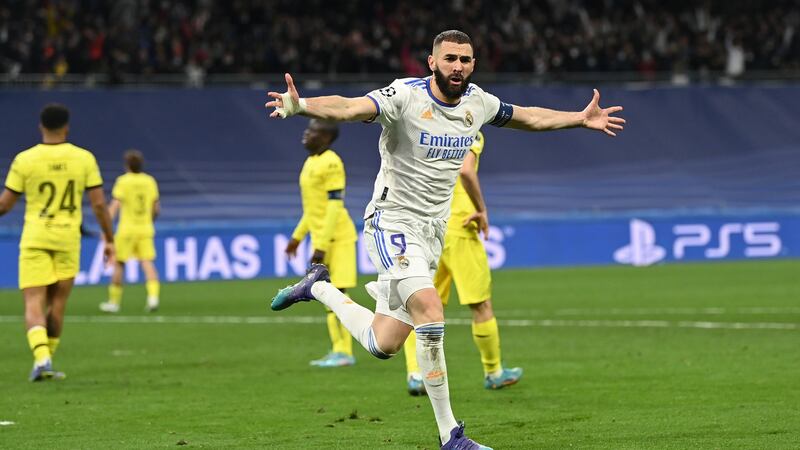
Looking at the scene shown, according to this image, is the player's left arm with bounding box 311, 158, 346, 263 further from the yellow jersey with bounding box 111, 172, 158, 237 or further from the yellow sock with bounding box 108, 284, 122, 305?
the yellow jersey with bounding box 111, 172, 158, 237

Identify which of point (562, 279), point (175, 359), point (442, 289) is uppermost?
point (442, 289)

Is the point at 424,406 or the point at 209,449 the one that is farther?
the point at 424,406

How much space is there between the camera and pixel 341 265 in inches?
520

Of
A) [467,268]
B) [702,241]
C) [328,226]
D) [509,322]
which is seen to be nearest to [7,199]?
[328,226]

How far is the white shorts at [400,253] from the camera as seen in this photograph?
26.4 feet

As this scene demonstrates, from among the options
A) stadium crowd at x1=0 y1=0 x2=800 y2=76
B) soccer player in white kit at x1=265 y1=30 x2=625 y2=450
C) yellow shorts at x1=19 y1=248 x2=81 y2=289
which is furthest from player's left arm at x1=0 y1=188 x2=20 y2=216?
stadium crowd at x1=0 y1=0 x2=800 y2=76

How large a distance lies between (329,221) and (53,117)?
247 cm

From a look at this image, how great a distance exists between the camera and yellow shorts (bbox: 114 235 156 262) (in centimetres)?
2111

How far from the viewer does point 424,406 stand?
1002 centimetres

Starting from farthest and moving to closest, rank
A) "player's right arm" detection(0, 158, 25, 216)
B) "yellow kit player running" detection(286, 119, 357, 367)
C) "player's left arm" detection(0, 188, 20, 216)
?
"yellow kit player running" detection(286, 119, 357, 367), "player's right arm" detection(0, 158, 25, 216), "player's left arm" detection(0, 188, 20, 216)

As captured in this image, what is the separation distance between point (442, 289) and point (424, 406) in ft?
3.99

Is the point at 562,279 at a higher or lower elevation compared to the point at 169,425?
lower

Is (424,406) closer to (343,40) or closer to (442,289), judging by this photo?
(442,289)

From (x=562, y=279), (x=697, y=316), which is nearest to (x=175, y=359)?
(x=697, y=316)
